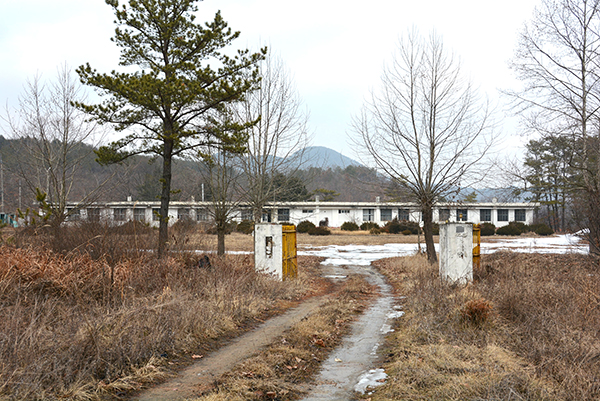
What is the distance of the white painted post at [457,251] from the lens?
41.3 feet

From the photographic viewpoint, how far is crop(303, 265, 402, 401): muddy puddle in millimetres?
5145

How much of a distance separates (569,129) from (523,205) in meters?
42.5

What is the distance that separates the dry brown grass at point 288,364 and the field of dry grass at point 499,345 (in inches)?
36.0

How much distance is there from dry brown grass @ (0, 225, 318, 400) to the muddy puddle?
5.92ft

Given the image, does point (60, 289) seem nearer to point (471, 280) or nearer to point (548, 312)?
point (548, 312)

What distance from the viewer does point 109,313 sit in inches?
259

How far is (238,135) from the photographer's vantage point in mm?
13695

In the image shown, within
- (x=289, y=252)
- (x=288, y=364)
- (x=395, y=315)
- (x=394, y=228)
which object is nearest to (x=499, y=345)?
(x=288, y=364)

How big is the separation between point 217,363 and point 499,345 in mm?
3641

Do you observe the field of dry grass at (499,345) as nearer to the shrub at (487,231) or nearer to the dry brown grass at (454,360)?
the dry brown grass at (454,360)

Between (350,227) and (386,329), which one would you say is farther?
(350,227)

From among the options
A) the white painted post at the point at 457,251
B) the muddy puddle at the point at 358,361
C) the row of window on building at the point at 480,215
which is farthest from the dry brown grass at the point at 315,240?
the row of window on building at the point at 480,215

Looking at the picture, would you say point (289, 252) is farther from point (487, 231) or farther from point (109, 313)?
point (487, 231)

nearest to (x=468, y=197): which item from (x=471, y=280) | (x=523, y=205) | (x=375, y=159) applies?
(x=375, y=159)
